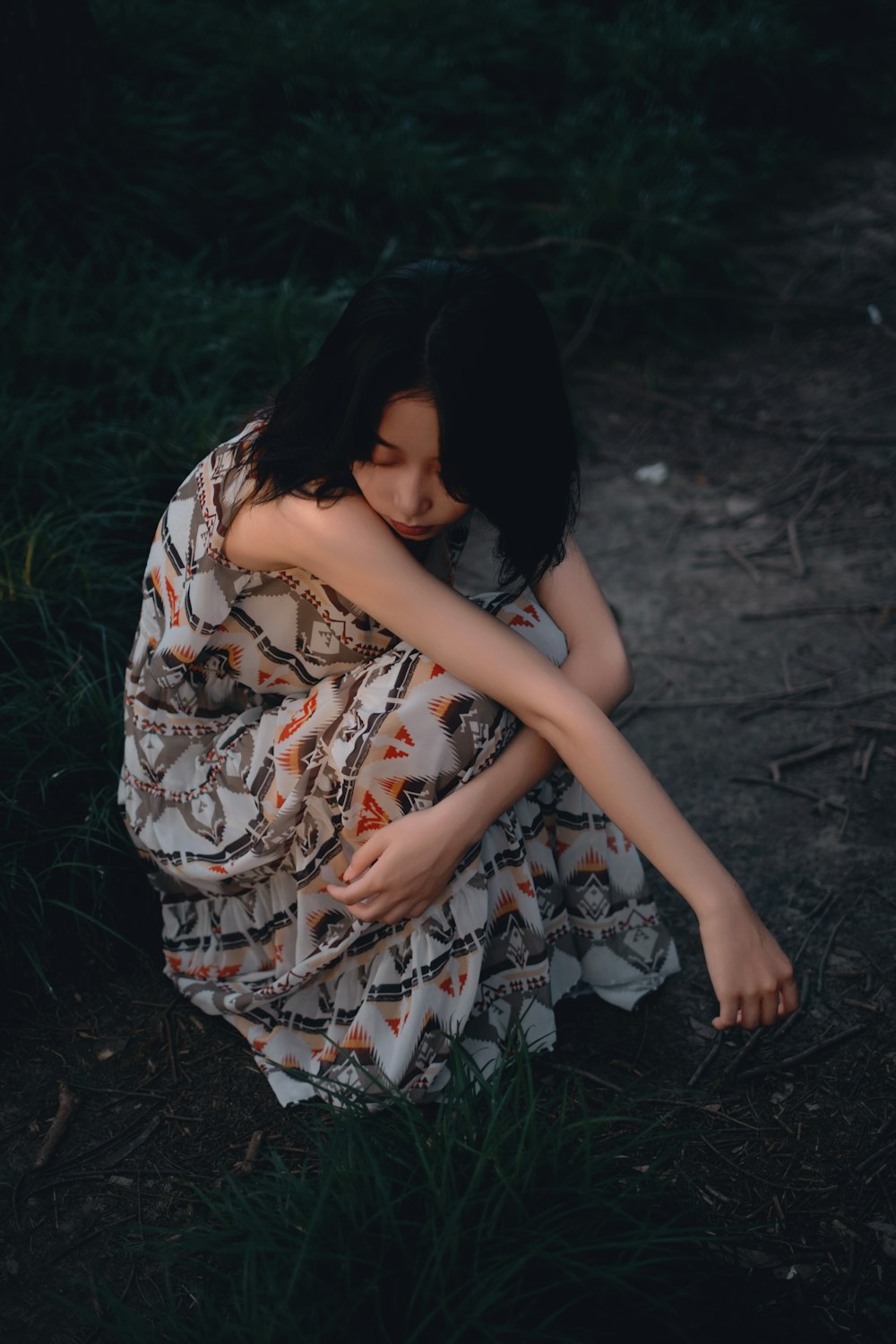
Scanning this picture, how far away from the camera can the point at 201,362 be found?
10.1 ft

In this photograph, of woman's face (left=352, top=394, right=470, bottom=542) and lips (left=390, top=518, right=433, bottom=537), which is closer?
woman's face (left=352, top=394, right=470, bottom=542)

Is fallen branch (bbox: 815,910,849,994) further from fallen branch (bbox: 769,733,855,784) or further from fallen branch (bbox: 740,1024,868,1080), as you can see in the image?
fallen branch (bbox: 769,733,855,784)

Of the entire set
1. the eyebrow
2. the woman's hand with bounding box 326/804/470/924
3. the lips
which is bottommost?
the woman's hand with bounding box 326/804/470/924

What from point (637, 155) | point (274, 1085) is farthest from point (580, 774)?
point (637, 155)

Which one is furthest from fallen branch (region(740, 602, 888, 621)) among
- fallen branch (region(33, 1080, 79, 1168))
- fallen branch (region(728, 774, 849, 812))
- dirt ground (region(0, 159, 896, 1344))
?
fallen branch (region(33, 1080, 79, 1168))

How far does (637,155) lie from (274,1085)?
382 centimetres

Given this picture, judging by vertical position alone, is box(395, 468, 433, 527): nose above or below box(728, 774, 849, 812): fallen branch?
above

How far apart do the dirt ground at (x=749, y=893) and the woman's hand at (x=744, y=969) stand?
0.71 ft

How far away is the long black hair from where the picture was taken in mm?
1337

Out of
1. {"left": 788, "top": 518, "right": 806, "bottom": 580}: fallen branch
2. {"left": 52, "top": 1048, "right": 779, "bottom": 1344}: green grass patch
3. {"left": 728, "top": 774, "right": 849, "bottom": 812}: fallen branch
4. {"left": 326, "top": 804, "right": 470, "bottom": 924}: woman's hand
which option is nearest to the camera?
{"left": 52, "top": 1048, "right": 779, "bottom": 1344}: green grass patch

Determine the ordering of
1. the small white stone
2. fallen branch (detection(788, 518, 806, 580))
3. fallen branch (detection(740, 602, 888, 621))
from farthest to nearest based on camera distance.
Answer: the small white stone → fallen branch (detection(788, 518, 806, 580)) → fallen branch (detection(740, 602, 888, 621))

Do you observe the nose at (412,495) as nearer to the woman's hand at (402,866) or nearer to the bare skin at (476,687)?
the bare skin at (476,687)

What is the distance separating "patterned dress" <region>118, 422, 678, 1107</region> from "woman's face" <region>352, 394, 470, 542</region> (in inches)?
8.0

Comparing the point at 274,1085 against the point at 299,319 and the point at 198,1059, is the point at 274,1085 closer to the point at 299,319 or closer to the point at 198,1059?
the point at 198,1059
